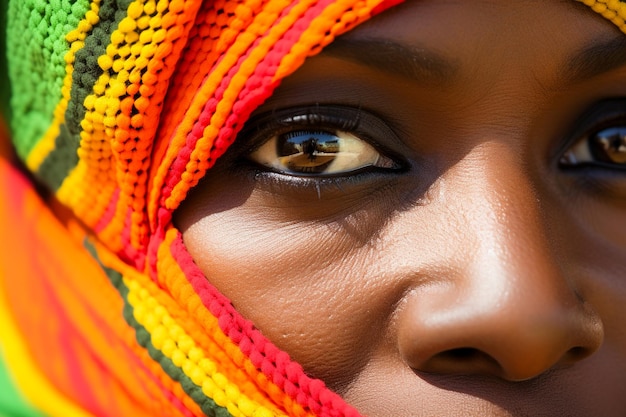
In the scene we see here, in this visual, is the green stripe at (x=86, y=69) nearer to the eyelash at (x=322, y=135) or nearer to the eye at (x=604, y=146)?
the eyelash at (x=322, y=135)

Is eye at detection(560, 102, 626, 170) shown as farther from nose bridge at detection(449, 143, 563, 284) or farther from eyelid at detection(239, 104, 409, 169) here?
eyelid at detection(239, 104, 409, 169)

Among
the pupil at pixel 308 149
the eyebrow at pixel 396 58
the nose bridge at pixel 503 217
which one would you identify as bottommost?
the nose bridge at pixel 503 217

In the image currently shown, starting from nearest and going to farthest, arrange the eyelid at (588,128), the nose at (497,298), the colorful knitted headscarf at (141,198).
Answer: the nose at (497,298)
the colorful knitted headscarf at (141,198)
the eyelid at (588,128)

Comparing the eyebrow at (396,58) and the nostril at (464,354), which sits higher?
the eyebrow at (396,58)

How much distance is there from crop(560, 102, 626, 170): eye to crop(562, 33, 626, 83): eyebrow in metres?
0.11

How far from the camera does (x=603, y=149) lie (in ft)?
4.17

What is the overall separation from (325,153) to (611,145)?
18.4 inches

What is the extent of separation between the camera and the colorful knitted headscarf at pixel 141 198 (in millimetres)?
1113

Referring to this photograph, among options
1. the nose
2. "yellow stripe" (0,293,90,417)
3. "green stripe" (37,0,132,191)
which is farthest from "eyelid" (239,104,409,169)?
"yellow stripe" (0,293,90,417)

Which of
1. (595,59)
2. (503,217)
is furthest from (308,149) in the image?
(595,59)

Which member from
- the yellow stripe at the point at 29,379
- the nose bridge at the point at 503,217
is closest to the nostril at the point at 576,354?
the nose bridge at the point at 503,217

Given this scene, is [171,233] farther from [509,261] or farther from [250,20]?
[509,261]

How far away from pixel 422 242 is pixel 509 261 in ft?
0.39

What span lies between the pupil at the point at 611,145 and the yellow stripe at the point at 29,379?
91 centimetres
